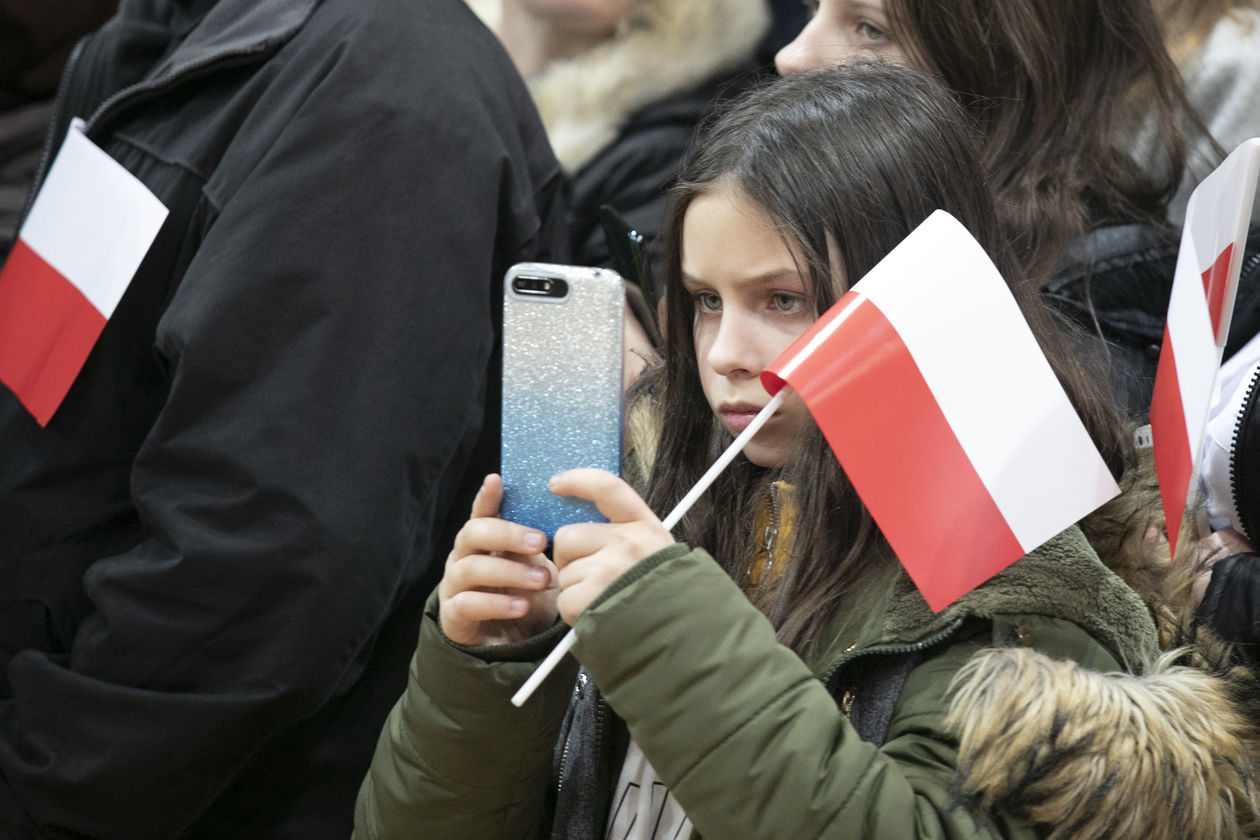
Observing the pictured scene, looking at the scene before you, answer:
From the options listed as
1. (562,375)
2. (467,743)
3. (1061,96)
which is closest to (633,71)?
(1061,96)

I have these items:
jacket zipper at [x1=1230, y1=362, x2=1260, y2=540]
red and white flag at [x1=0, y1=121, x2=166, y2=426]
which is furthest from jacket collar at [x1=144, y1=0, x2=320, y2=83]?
jacket zipper at [x1=1230, y1=362, x2=1260, y2=540]

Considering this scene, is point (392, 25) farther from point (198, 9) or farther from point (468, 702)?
point (468, 702)

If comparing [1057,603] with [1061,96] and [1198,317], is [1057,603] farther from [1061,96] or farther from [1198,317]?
[1061,96]

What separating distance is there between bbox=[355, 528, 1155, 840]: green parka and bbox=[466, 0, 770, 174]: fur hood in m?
0.93

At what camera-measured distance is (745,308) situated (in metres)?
1.08

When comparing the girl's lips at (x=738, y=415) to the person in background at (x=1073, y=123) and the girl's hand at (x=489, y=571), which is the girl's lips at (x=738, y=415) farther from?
the person in background at (x=1073, y=123)

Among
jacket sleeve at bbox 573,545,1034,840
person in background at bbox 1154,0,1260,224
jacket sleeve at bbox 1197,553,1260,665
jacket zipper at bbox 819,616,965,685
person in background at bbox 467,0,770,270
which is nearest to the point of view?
jacket sleeve at bbox 573,545,1034,840

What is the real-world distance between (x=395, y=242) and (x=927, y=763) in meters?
0.66

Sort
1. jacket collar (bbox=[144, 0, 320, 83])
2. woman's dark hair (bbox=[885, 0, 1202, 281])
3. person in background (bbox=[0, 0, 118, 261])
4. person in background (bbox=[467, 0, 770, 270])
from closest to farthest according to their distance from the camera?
jacket collar (bbox=[144, 0, 320, 83])
woman's dark hair (bbox=[885, 0, 1202, 281])
person in background (bbox=[467, 0, 770, 270])
person in background (bbox=[0, 0, 118, 261])

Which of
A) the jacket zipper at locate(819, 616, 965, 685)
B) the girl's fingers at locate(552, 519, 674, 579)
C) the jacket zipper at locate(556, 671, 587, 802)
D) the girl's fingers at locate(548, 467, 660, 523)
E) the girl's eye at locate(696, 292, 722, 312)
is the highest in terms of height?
the girl's eye at locate(696, 292, 722, 312)

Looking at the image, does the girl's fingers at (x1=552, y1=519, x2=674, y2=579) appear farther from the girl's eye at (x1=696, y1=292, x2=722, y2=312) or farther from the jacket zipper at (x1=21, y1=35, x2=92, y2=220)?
the jacket zipper at (x1=21, y1=35, x2=92, y2=220)

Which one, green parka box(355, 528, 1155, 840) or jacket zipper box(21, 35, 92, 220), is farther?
jacket zipper box(21, 35, 92, 220)

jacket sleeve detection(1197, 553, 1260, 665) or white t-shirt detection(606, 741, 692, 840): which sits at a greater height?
jacket sleeve detection(1197, 553, 1260, 665)

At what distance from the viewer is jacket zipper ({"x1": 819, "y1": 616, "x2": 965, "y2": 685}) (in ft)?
3.22
